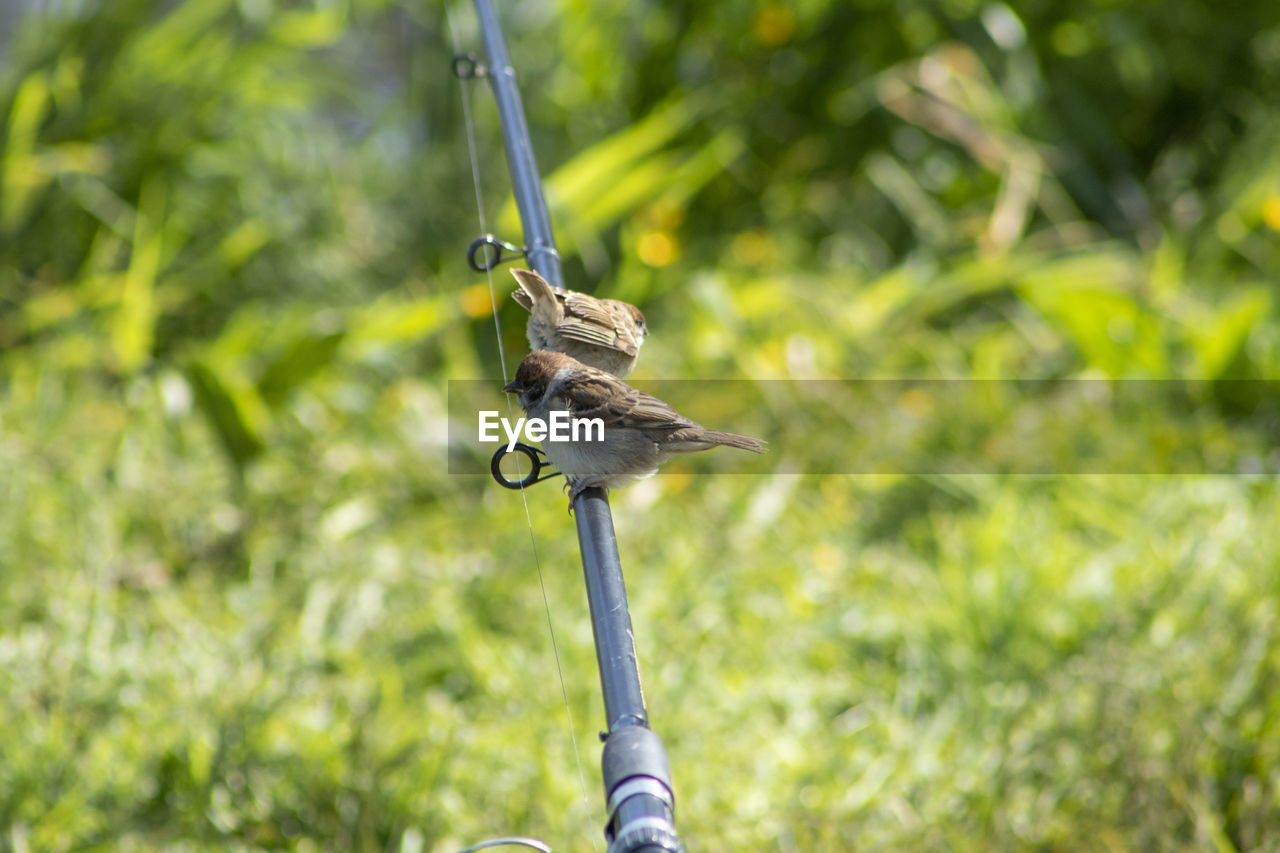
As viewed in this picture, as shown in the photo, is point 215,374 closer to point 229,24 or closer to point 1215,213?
point 229,24

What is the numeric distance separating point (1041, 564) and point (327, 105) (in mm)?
3576

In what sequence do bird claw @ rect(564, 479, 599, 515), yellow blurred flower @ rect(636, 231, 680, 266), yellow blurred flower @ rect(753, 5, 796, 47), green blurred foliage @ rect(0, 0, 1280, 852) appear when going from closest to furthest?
bird claw @ rect(564, 479, 599, 515), green blurred foliage @ rect(0, 0, 1280, 852), yellow blurred flower @ rect(636, 231, 680, 266), yellow blurred flower @ rect(753, 5, 796, 47)

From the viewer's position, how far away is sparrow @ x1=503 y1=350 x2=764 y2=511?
853 mm

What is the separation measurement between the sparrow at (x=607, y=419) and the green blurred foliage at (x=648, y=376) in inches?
22.7

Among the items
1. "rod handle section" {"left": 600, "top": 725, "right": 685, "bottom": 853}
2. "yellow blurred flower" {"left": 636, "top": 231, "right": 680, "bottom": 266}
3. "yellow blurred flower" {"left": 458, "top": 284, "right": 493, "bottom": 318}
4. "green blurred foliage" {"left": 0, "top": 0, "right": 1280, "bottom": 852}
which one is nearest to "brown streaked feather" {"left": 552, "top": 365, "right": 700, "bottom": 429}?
"rod handle section" {"left": 600, "top": 725, "right": 685, "bottom": 853}

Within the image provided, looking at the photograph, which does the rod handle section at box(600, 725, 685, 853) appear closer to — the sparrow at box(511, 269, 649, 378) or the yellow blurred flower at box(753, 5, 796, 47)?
the sparrow at box(511, 269, 649, 378)

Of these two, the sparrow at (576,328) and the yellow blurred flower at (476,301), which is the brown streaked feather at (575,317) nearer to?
the sparrow at (576,328)

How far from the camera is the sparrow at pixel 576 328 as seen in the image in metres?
0.88

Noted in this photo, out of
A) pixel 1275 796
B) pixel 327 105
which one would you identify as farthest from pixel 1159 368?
pixel 327 105

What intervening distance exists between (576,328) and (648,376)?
1.91 meters
